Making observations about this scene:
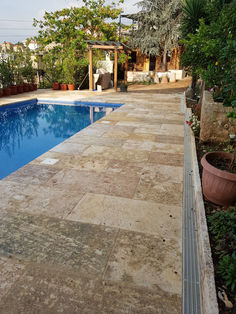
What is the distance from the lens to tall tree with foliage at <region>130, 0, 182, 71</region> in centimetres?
1741

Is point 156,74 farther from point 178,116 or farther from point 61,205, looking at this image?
point 61,205

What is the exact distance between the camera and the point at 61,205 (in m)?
2.74

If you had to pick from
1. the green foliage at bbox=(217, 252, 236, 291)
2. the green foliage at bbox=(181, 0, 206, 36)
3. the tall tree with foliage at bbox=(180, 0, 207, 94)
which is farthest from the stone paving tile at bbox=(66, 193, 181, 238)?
the green foliage at bbox=(181, 0, 206, 36)

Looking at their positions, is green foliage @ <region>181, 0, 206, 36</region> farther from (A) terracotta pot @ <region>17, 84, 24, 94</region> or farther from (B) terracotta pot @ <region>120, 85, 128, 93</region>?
(A) terracotta pot @ <region>17, 84, 24, 94</region>

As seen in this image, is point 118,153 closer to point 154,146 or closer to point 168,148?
point 154,146

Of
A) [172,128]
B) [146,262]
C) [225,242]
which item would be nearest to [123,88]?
[172,128]

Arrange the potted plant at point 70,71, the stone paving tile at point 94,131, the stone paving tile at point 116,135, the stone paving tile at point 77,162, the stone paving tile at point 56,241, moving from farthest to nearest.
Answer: the potted plant at point 70,71 → the stone paving tile at point 94,131 → the stone paving tile at point 116,135 → the stone paving tile at point 77,162 → the stone paving tile at point 56,241

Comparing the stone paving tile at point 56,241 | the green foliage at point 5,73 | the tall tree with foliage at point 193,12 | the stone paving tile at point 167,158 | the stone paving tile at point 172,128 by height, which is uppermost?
the tall tree with foliage at point 193,12

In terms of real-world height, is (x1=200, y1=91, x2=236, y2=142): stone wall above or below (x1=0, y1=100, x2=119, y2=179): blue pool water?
above

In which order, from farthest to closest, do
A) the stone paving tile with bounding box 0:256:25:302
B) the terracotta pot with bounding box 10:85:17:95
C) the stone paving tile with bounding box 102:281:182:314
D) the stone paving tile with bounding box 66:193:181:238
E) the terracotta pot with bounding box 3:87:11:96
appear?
1. the terracotta pot with bounding box 10:85:17:95
2. the terracotta pot with bounding box 3:87:11:96
3. the stone paving tile with bounding box 66:193:181:238
4. the stone paving tile with bounding box 0:256:25:302
5. the stone paving tile with bounding box 102:281:182:314

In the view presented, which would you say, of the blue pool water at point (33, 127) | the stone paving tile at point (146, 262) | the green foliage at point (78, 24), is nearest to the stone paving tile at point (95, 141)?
the blue pool water at point (33, 127)

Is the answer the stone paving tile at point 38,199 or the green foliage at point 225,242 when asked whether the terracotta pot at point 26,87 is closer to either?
the stone paving tile at point 38,199

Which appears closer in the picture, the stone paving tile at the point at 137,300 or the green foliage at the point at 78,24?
the stone paving tile at the point at 137,300

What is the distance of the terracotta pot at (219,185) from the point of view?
246 cm
